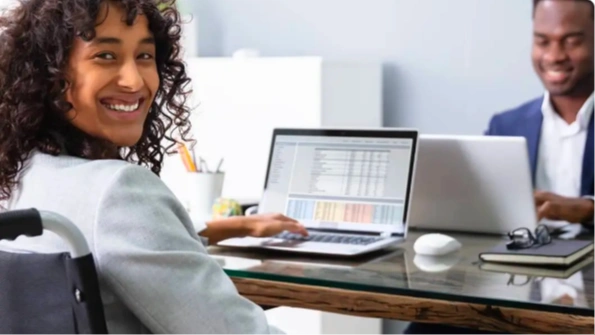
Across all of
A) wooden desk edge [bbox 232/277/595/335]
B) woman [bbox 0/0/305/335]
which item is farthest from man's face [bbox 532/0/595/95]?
woman [bbox 0/0/305/335]

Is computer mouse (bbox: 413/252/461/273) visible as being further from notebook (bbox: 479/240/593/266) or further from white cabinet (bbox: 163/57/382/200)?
white cabinet (bbox: 163/57/382/200)

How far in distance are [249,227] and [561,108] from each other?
1.24 metres

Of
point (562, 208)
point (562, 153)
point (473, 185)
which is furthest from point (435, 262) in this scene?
point (562, 153)

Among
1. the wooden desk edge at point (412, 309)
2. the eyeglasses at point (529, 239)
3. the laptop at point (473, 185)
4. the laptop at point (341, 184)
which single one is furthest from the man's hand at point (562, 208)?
the wooden desk edge at point (412, 309)

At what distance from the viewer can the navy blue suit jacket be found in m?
2.75

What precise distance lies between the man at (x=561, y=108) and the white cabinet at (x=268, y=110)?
472 millimetres

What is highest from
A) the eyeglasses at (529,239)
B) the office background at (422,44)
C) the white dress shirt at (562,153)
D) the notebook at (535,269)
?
the office background at (422,44)

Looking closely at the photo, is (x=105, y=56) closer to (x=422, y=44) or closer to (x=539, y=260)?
(x=539, y=260)

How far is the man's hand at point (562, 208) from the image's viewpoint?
2365 mm

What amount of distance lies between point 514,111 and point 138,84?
184 centimetres

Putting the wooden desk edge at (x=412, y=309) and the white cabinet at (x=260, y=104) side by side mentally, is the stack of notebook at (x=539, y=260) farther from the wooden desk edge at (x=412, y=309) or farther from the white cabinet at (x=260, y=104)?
the white cabinet at (x=260, y=104)

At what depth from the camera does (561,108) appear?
2.90 meters

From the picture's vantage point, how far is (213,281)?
1.22 m

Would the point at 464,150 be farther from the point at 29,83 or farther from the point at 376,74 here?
the point at 29,83
